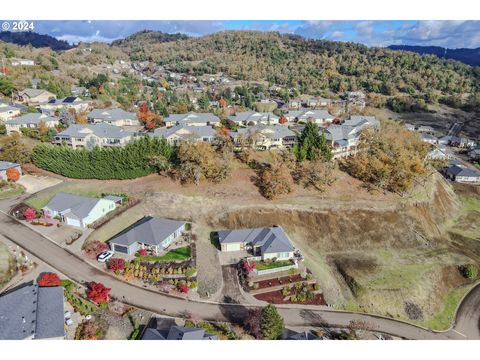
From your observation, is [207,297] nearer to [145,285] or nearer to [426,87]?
[145,285]

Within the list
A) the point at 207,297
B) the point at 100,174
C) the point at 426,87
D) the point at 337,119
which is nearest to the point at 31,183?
the point at 100,174

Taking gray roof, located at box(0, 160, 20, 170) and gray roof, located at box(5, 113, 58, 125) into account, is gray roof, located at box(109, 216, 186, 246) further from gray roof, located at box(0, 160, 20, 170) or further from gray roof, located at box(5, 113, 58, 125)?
gray roof, located at box(5, 113, 58, 125)

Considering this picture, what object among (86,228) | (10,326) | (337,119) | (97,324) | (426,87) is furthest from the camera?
(426,87)

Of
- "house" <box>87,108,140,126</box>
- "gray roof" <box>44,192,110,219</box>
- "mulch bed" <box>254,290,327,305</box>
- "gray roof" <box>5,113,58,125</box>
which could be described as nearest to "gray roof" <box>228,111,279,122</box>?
"house" <box>87,108,140,126</box>

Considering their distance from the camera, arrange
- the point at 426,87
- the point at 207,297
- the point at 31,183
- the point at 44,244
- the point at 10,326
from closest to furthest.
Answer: the point at 10,326 → the point at 207,297 → the point at 44,244 → the point at 31,183 → the point at 426,87

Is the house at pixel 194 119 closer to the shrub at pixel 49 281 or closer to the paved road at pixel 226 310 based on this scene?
the paved road at pixel 226 310

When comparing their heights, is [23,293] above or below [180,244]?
above
